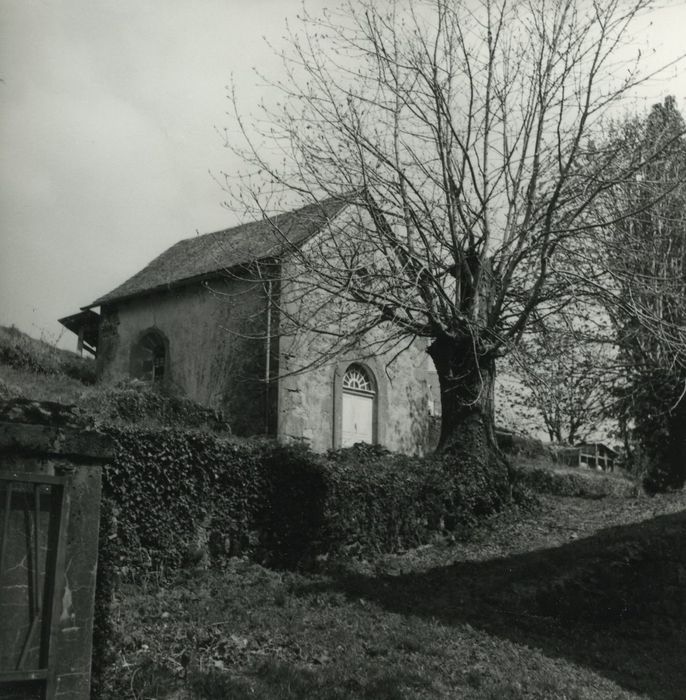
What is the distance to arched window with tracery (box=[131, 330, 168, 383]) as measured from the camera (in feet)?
78.0

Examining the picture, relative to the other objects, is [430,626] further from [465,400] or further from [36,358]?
[36,358]

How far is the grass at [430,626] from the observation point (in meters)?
7.24

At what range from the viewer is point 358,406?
2272 centimetres

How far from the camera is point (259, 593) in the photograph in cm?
1002

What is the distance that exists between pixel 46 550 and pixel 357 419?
18227 millimetres

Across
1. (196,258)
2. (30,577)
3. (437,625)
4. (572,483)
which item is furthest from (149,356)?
(30,577)

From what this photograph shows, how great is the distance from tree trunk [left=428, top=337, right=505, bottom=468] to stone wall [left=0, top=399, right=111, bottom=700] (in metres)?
10.6

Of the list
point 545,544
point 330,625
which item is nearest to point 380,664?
point 330,625

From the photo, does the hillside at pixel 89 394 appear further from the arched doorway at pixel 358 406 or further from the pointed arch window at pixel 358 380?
the pointed arch window at pixel 358 380

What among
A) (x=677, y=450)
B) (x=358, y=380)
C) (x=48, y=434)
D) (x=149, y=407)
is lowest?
(x=48, y=434)

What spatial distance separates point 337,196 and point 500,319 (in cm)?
372

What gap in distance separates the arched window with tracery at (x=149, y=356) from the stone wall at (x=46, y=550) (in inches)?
758

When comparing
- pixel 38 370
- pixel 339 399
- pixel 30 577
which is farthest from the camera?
pixel 339 399

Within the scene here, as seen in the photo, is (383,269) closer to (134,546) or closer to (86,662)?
(134,546)
